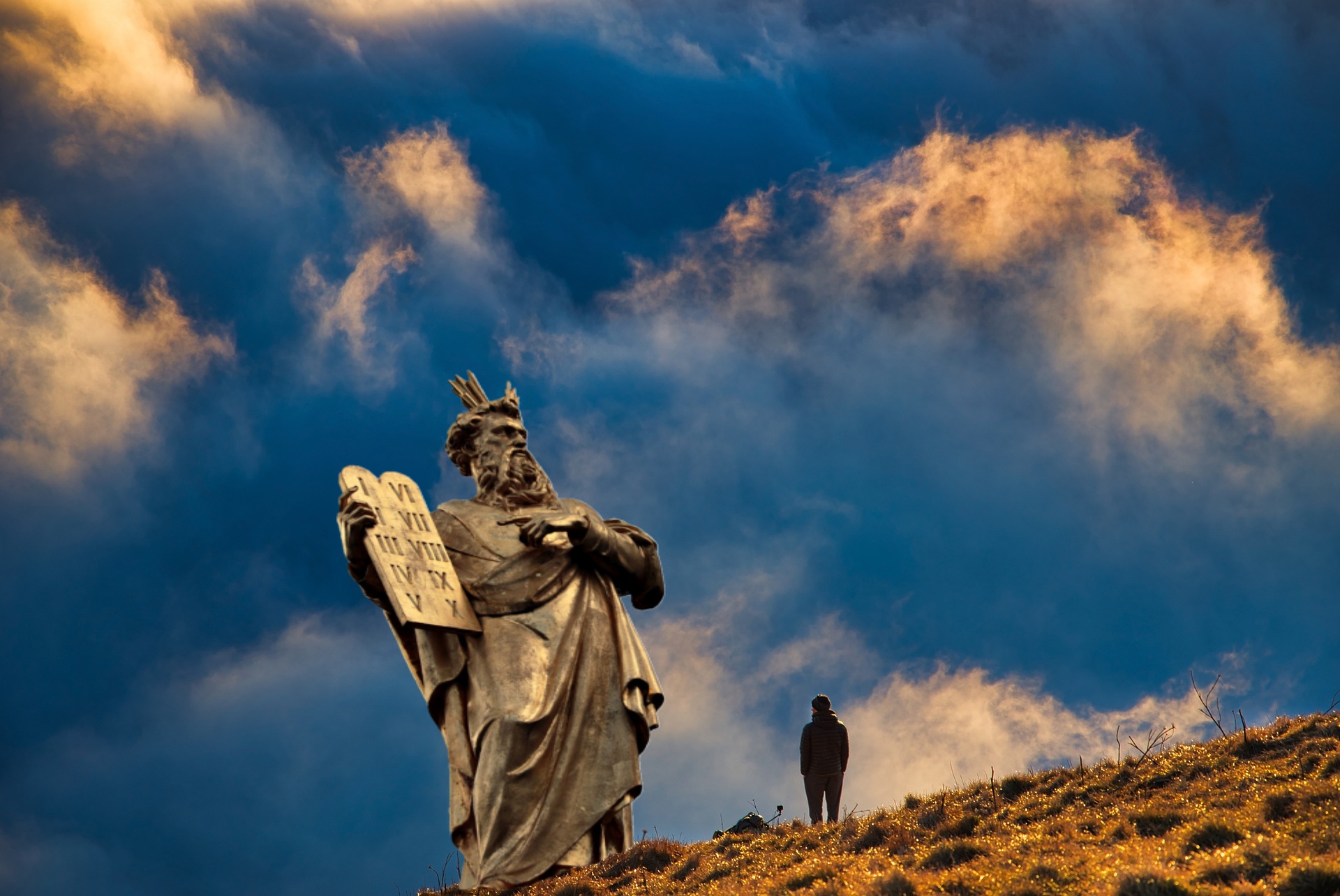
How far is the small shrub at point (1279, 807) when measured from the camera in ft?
28.8

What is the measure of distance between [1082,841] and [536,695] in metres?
4.30

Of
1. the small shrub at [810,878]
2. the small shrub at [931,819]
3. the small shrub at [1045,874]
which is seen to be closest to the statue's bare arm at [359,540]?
the small shrub at [810,878]

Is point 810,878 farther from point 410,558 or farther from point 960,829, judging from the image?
point 410,558

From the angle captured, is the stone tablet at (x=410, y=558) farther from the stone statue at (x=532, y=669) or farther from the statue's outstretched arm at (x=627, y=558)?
the statue's outstretched arm at (x=627, y=558)

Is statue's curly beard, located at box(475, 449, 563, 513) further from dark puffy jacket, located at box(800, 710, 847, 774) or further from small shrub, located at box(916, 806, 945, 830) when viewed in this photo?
dark puffy jacket, located at box(800, 710, 847, 774)

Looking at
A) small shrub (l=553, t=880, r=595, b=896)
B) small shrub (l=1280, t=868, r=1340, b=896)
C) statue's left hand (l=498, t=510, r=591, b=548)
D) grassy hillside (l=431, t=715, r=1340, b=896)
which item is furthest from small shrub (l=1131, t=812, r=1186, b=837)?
statue's left hand (l=498, t=510, r=591, b=548)

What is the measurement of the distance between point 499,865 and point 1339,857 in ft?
19.3

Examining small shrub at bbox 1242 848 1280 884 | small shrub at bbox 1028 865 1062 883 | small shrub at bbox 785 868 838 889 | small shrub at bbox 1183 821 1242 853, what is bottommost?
small shrub at bbox 1242 848 1280 884

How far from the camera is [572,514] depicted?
11.6 metres

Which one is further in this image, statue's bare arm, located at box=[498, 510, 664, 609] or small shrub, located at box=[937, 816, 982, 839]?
statue's bare arm, located at box=[498, 510, 664, 609]

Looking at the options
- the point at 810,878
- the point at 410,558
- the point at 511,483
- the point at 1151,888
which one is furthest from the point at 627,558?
the point at 1151,888

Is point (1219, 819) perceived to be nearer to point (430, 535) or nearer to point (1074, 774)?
point (1074, 774)

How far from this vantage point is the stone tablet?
10.8m

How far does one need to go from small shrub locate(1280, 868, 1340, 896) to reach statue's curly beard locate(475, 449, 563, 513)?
23.2ft
